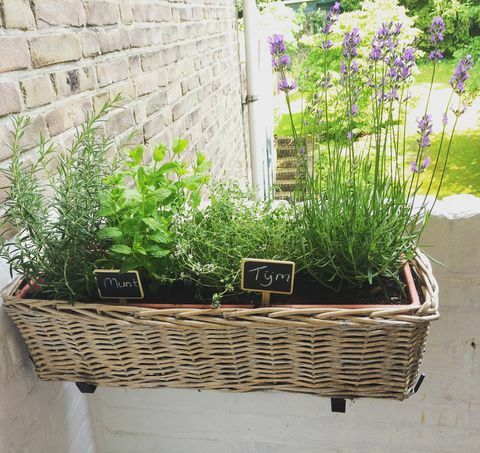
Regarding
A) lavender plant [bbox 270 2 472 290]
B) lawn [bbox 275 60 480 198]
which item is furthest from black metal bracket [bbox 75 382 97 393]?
lawn [bbox 275 60 480 198]

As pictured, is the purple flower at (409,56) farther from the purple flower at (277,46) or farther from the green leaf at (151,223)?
the green leaf at (151,223)

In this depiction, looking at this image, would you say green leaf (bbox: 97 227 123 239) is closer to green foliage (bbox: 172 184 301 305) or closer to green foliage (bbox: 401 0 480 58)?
green foliage (bbox: 172 184 301 305)

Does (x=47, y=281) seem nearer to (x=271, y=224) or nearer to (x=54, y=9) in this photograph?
(x=271, y=224)

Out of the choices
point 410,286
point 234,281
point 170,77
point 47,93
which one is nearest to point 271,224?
point 234,281

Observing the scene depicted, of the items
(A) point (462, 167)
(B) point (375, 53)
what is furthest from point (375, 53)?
(A) point (462, 167)

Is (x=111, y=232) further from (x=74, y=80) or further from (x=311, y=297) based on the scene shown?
(x=74, y=80)

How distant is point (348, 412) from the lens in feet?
4.50

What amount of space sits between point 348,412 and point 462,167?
847 cm

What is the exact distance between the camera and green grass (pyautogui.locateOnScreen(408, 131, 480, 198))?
26.1ft

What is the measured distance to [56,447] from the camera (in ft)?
3.86

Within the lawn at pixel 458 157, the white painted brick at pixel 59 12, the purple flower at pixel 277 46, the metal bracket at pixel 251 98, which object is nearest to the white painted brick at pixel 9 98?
the white painted brick at pixel 59 12

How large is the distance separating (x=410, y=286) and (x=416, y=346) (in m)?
0.12

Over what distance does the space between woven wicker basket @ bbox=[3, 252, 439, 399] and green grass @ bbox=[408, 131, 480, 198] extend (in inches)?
286

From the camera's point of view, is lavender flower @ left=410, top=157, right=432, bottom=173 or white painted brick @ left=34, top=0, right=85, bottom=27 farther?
white painted brick @ left=34, top=0, right=85, bottom=27
